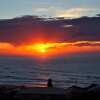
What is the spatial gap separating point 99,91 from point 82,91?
1.19 m

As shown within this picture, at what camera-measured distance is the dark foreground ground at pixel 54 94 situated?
3058 centimetres

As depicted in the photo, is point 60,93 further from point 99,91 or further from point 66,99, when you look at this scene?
point 99,91

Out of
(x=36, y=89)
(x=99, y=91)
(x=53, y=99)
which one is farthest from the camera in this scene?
(x=36, y=89)

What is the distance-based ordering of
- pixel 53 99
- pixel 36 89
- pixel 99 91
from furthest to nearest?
pixel 36 89
pixel 53 99
pixel 99 91

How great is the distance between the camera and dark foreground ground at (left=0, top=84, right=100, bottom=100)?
30578 mm

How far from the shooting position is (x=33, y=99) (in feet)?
109

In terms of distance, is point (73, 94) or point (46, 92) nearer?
point (73, 94)

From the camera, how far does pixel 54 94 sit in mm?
32969

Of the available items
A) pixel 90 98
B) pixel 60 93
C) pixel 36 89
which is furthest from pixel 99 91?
pixel 36 89

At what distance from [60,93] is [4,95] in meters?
4.26

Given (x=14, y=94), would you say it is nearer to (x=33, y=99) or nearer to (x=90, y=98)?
(x=33, y=99)

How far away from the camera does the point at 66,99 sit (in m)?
31.7

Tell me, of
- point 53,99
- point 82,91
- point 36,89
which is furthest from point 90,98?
point 36,89

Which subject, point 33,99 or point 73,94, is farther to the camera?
point 33,99
